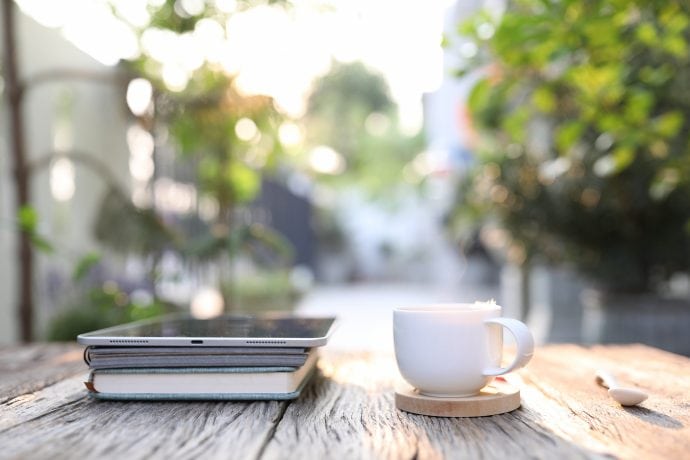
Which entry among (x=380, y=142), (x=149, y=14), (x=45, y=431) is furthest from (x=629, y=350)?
(x=380, y=142)

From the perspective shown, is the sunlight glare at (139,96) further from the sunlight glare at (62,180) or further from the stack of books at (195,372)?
the stack of books at (195,372)

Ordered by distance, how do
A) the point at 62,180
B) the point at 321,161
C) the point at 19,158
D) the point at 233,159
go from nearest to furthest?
the point at 19,158 → the point at 62,180 → the point at 233,159 → the point at 321,161

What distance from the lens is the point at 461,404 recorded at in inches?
30.0

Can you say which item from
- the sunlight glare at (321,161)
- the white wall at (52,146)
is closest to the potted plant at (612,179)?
the white wall at (52,146)

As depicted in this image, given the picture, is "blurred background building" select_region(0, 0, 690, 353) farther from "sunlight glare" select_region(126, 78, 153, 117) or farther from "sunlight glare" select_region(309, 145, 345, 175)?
"sunlight glare" select_region(309, 145, 345, 175)

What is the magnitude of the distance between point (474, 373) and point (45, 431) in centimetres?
43

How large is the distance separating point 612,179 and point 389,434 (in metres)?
2.70

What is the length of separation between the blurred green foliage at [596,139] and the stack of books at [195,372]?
3.01 feet

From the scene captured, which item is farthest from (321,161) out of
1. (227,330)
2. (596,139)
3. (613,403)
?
(613,403)

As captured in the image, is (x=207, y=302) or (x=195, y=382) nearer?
(x=195, y=382)

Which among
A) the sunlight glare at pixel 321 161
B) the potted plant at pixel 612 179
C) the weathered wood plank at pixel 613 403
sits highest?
the sunlight glare at pixel 321 161

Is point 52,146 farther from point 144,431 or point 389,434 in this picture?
point 389,434

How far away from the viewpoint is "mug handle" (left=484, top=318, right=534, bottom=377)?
75 centimetres

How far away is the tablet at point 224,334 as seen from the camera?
82 centimetres
